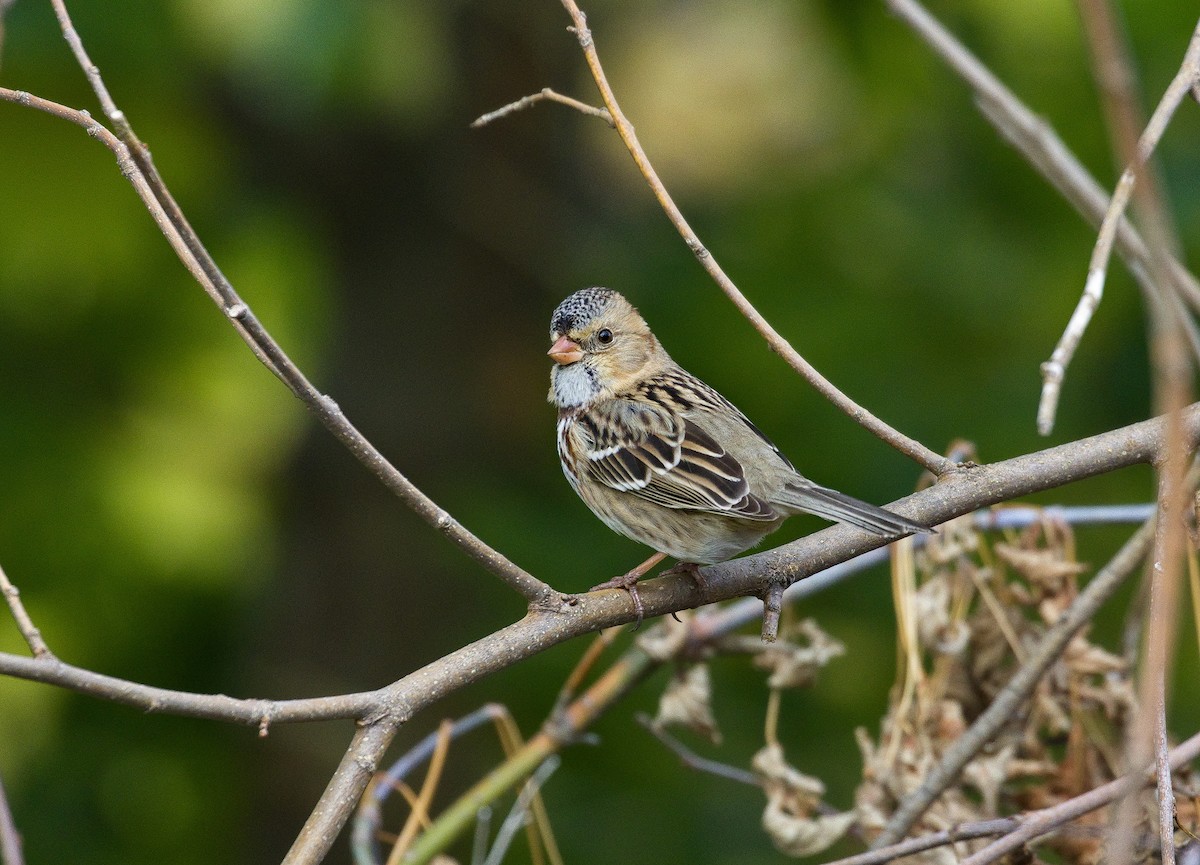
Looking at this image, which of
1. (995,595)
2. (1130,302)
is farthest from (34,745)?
(1130,302)

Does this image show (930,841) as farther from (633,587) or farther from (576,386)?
(576,386)

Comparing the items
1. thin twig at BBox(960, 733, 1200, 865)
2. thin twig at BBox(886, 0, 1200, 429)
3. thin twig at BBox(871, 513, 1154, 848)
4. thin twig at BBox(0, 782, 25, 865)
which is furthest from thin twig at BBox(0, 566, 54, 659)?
thin twig at BBox(886, 0, 1200, 429)

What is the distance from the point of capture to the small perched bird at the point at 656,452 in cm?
351

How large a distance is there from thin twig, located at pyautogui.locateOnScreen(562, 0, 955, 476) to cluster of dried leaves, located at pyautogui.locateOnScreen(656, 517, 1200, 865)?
2.34 feet

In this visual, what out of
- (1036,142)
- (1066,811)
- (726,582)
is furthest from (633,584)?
(1036,142)

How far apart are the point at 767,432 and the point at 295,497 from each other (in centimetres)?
252

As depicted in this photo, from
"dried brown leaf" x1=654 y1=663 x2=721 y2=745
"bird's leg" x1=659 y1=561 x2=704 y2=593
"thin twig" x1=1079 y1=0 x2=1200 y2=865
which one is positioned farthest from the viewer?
"dried brown leaf" x1=654 y1=663 x2=721 y2=745

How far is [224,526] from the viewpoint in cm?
578

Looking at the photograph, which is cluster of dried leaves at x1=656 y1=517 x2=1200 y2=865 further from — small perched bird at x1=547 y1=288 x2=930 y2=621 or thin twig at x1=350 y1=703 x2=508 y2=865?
thin twig at x1=350 y1=703 x2=508 y2=865

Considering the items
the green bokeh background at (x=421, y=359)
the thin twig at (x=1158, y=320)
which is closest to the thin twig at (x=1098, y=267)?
the thin twig at (x=1158, y=320)

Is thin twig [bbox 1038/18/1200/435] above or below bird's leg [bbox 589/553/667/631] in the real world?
above

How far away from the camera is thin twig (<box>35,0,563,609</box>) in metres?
2.17

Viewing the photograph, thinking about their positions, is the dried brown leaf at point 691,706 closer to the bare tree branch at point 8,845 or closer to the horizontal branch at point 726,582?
the horizontal branch at point 726,582

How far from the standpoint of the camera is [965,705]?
3.44 meters
